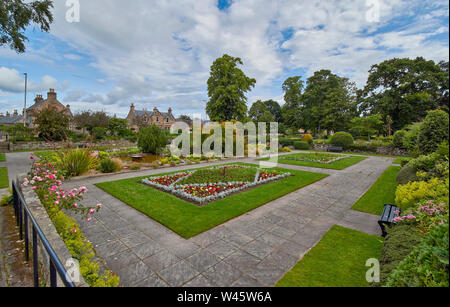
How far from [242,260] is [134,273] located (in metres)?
1.67

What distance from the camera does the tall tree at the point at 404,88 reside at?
82.6 ft

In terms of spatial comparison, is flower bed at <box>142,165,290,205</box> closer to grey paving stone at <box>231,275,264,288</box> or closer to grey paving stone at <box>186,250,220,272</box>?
grey paving stone at <box>186,250,220,272</box>

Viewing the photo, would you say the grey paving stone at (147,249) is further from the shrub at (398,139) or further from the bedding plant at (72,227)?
the shrub at (398,139)

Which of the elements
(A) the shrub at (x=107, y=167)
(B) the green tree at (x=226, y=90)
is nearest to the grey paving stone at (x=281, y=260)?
(A) the shrub at (x=107, y=167)

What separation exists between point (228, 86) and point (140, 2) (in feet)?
68.6

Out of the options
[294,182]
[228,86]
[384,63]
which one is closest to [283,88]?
[384,63]

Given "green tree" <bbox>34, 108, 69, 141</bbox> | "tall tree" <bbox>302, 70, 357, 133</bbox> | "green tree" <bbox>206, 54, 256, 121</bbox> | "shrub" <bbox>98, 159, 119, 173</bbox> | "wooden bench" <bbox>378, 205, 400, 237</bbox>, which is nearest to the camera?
"wooden bench" <bbox>378, 205, 400, 237</bbox>

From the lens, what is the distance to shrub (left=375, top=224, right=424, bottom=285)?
239 centimetres

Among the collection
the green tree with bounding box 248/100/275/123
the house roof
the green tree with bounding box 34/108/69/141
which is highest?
the green tree with bounding box 248/100/275/123

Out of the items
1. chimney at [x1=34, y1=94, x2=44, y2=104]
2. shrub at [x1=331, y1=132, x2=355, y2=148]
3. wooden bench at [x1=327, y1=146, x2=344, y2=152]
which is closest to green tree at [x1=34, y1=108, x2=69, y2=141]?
chimney at [x1=34, y1=94, x2=44, y2=104]

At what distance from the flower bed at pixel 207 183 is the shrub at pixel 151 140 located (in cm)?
634

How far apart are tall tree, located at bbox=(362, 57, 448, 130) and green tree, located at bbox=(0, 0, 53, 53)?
36715 mm

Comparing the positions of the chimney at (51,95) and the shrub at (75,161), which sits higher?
the chimney at (51,95)
